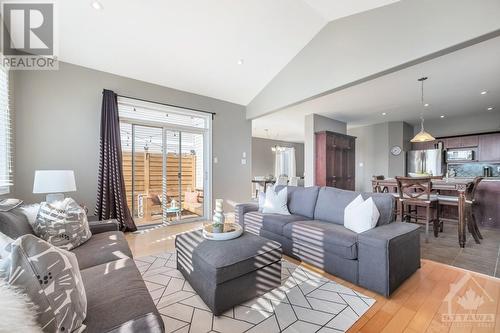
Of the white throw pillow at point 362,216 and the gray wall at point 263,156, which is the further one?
the gray wall at point 263,156

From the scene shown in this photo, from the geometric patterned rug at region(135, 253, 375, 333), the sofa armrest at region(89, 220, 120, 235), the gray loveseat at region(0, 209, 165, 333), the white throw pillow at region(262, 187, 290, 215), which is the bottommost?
the geometric patterned rug at region(135, 253, 375, 333)

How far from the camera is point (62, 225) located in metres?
1.86

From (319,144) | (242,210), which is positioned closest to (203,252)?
(242,210)

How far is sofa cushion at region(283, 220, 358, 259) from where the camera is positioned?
205cm

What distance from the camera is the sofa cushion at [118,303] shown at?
0.94 metres

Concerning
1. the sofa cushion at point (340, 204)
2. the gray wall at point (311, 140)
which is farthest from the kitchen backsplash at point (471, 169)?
the sofa cushion at point (340, 204)

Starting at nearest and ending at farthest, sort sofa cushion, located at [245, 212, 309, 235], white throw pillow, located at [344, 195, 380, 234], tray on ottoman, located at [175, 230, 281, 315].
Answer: tray on ottoman, located at [175, 230, 281, 315] < white throw pillow, located at [344, 195, 380, 234] < sofa cushion, located at [245, 212, 309, 235]

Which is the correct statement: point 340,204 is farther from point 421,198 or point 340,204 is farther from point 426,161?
point 426,161

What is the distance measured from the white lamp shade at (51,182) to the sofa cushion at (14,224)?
2.44ft

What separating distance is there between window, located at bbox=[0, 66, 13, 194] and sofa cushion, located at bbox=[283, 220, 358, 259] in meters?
3.55

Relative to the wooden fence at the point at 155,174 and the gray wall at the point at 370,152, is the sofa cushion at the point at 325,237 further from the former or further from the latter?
the gray wall at the point at 370,152

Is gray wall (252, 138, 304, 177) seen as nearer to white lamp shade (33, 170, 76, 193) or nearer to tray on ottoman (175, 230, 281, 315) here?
white lamp shade (33, 170, 76, 193)

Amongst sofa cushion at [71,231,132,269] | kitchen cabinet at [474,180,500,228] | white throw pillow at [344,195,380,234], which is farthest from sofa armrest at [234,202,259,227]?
kitchen cabinet at [474,180,500,228]

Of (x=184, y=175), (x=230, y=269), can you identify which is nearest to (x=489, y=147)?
(x=230, y=269)
